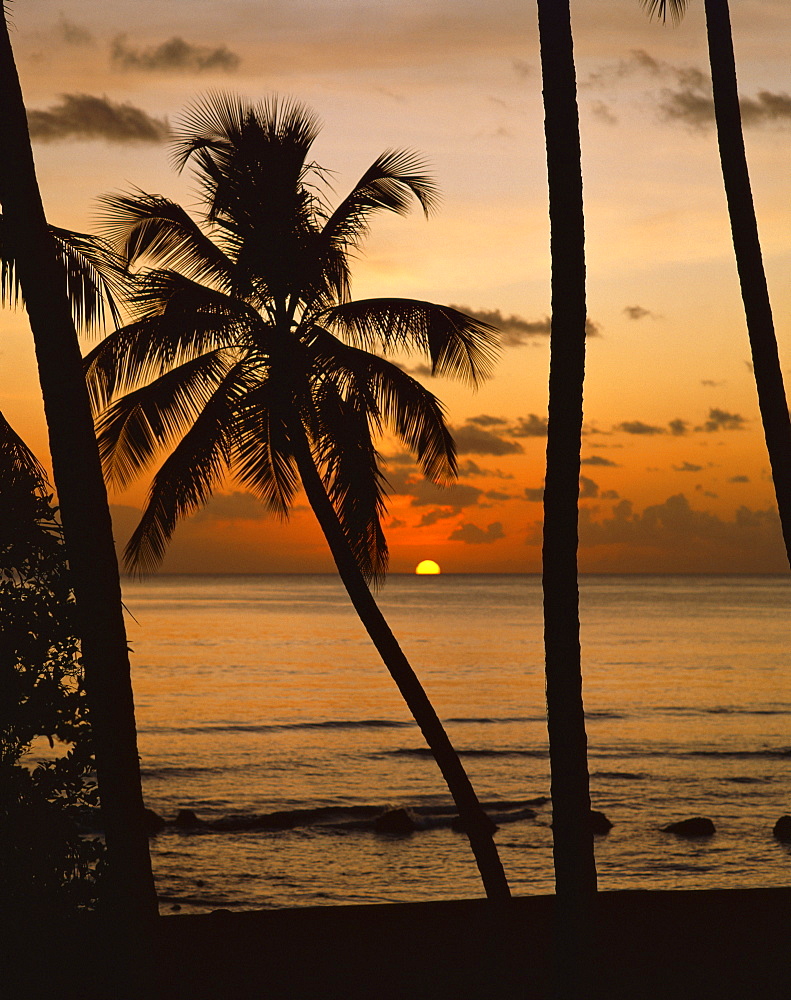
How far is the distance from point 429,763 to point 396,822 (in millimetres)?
9892

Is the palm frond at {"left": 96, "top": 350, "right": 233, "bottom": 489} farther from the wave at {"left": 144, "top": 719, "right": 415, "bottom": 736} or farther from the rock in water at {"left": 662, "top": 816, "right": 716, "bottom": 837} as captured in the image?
the wave at {"left": 144, "top": 719, "right": 415, "bottom": 736}

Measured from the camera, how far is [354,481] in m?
10.8

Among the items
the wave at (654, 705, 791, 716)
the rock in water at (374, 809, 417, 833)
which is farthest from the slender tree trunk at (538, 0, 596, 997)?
the wave at (654, 705, 791, 716)

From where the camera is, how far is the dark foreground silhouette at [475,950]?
7.58 metres

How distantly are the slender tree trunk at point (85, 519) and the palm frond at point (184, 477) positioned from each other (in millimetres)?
5123

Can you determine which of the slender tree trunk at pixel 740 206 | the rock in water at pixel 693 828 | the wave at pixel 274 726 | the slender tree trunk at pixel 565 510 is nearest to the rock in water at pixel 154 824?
the rock in water at pixel 693 828

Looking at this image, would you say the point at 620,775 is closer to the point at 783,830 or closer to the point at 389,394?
the point at 783,830

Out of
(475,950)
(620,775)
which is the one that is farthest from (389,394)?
(620,775)

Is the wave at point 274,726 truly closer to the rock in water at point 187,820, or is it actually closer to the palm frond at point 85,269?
the rock in water at point 187,820

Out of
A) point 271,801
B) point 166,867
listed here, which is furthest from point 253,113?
point 271,801

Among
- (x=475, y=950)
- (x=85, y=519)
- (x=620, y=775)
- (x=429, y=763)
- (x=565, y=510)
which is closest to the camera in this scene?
(x=85, y=519)

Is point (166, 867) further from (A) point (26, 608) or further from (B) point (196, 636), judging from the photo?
(B) point (196, 636)

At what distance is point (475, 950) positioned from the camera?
329 inches

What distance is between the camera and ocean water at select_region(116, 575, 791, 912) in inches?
736
